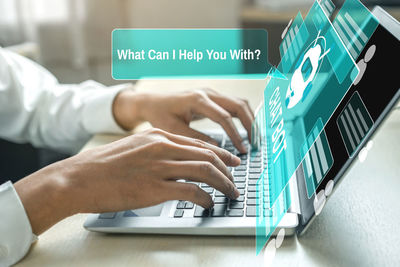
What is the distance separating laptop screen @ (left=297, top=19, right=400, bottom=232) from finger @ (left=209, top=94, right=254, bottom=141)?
193 mm

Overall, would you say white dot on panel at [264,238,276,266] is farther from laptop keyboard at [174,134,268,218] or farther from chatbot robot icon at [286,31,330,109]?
chatbot robot icon at [286,31,330,109]

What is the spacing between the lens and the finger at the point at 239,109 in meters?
0.68

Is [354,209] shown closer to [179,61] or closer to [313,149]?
[313,149]

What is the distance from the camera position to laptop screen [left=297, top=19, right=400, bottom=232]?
38 cm

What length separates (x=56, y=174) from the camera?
18.6 inches

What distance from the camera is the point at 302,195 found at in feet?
1.57

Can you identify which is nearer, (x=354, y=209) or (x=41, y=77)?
(x=354, y=209)

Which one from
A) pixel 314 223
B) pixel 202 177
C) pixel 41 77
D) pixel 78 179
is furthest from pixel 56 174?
pixel 41 77

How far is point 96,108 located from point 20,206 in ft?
1.06

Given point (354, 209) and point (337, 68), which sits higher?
point (337, 68)
